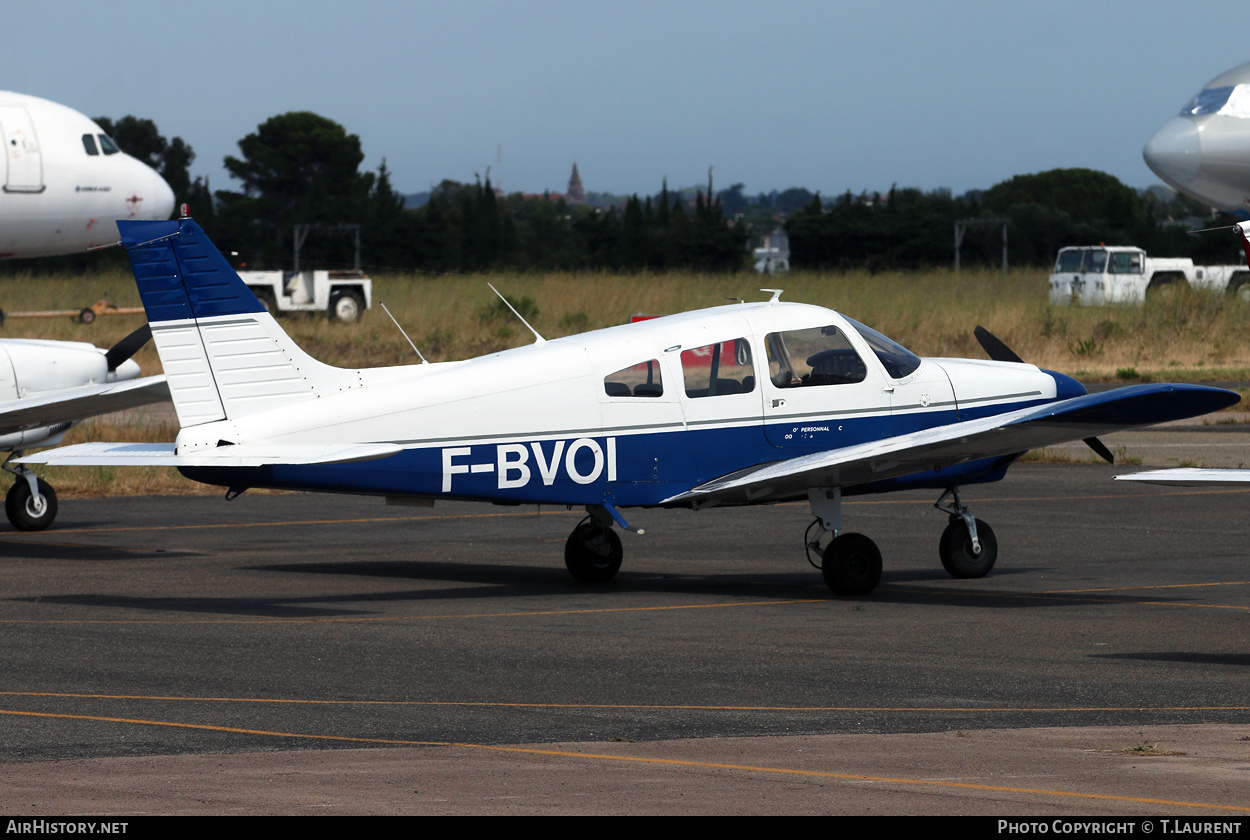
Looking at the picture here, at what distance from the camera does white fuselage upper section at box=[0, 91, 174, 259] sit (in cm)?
2427

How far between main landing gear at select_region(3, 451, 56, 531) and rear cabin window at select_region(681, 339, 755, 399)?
775 centimetres

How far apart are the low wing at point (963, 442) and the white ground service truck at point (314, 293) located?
129ft

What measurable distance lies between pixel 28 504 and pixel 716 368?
8.11 meters

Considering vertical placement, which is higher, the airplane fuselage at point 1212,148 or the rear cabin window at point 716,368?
the airplane fuselage at point 1212,148

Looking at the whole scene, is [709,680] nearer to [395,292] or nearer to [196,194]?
[395,292]

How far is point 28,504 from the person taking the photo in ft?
57.0

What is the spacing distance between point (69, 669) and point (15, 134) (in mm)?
16647

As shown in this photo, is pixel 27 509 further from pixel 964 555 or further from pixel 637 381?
pixel 964 555

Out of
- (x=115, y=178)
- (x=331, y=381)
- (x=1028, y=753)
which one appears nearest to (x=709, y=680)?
(x=1028, y=753)

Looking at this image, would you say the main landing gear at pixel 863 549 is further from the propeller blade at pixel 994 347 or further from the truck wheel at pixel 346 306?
the truck wheel at pixel 346 306

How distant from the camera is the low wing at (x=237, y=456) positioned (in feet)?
39.5

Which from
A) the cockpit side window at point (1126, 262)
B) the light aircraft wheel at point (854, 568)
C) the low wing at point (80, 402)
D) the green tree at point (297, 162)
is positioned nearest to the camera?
the light aircraft wheel at point (854, 568)

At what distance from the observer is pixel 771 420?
13.2 m

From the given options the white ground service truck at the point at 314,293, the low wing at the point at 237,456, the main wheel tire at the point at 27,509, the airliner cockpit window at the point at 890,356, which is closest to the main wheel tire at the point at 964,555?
the airliner cockpit window at the point at 890,356
